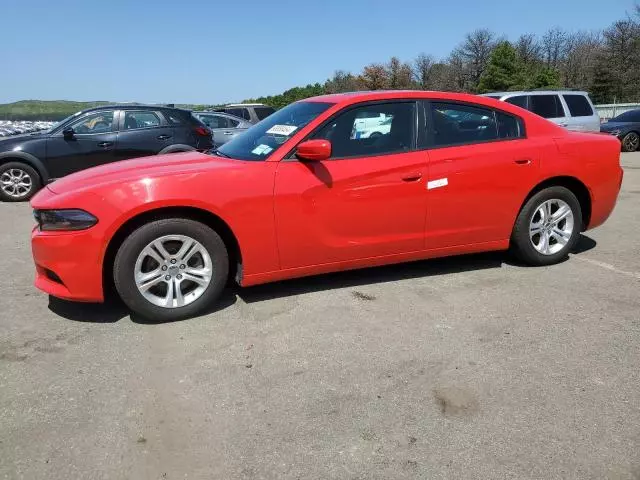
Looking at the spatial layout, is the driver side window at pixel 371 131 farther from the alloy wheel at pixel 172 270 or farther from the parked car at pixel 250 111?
the parked car at pixel 250 111

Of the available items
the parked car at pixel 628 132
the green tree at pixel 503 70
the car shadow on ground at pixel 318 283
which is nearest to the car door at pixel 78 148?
the car shadow on ground at pixel 318 283

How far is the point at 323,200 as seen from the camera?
12.9 feet

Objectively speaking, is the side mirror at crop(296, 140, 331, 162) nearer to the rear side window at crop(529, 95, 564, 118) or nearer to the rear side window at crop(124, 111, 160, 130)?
the rear side window at crop(124, 111, 160, 130)

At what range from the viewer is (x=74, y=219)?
3.57m

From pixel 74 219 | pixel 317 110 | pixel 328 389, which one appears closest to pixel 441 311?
pixel 328 389

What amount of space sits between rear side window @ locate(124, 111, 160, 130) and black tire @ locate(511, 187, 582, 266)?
6886mm

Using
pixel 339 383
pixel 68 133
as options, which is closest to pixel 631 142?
pixel 68 133

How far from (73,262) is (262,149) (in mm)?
1551

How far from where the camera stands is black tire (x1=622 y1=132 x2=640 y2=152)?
17703mm

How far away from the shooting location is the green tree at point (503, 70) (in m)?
55.3

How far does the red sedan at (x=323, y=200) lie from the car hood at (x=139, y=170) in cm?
1

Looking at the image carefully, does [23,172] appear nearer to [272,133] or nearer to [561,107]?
[272,133]

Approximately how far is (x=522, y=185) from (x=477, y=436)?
2696 mm

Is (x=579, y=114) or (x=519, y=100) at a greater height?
(x=519, y=100)
